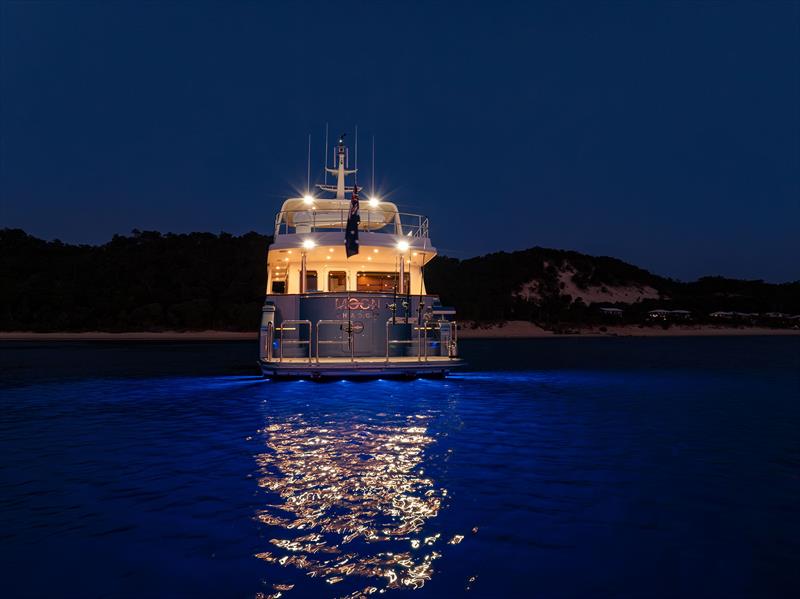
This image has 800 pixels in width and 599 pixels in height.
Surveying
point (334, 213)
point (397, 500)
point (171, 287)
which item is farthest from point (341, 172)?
point (171, 287)

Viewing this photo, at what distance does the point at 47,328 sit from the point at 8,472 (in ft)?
212

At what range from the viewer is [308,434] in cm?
1016

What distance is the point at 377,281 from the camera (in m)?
19.6

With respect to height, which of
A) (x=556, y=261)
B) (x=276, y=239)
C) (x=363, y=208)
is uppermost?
(x=556, y=261)

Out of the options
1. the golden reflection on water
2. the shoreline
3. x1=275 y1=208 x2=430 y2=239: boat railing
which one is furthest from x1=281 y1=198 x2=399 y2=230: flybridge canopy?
the shoreline

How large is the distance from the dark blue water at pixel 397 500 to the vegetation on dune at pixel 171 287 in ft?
176

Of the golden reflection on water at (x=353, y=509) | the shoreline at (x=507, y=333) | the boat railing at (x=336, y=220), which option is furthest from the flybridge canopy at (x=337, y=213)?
the shoreline at (x=507, y=333)

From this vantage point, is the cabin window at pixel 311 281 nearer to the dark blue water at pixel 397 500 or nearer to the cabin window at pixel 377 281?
the cabin window at pixel 377 281

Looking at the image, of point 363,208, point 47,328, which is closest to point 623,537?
point 363,208

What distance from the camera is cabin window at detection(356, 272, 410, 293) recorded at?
19484mm

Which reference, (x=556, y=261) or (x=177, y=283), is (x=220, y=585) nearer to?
(x=177, y=283)

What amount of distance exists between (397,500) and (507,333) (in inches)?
2708

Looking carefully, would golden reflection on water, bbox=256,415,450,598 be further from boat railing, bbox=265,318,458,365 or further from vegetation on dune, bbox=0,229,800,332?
vegetation on dune, bbox=0,229,800,332

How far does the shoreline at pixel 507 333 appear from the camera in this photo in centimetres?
6078
